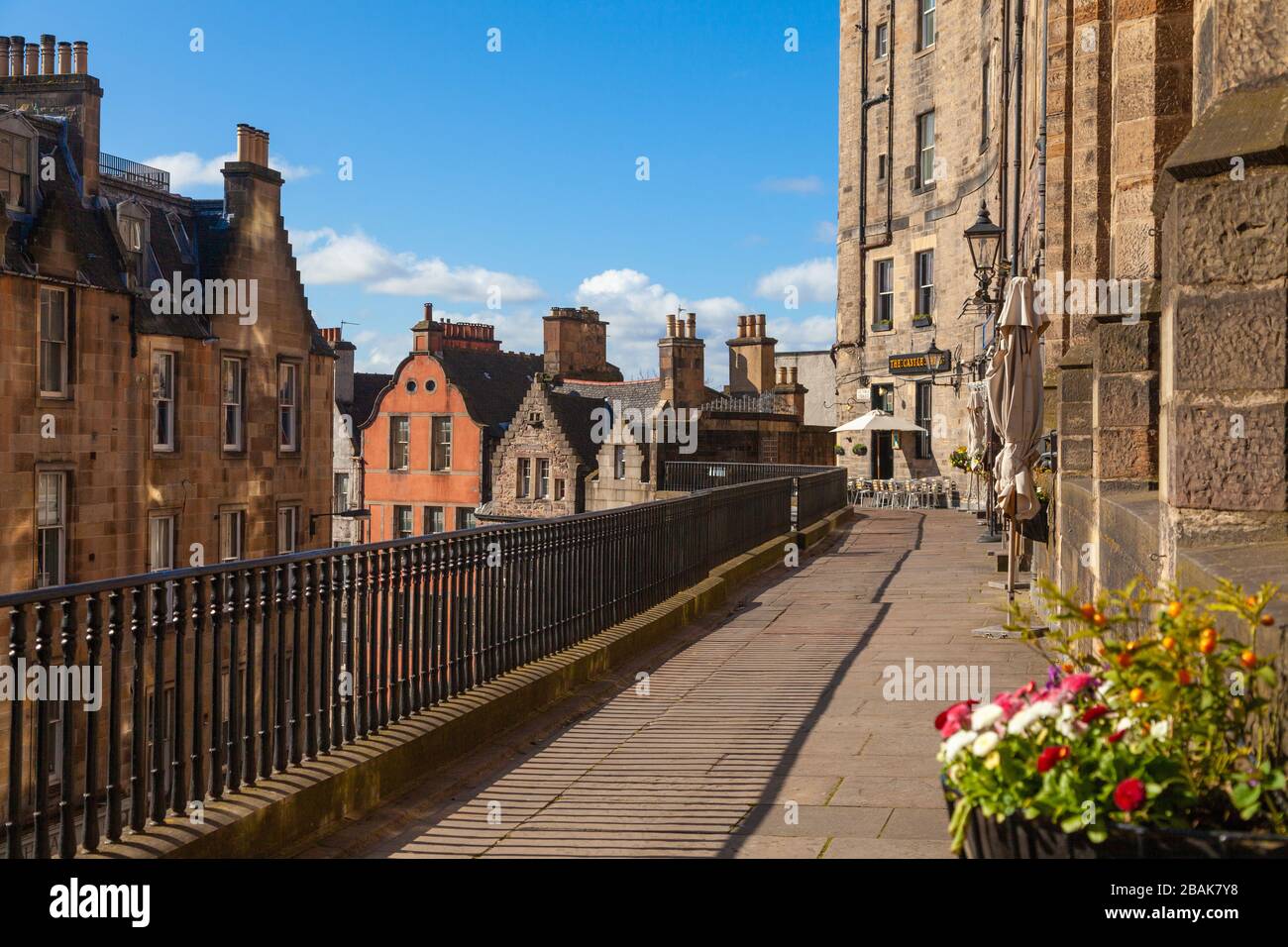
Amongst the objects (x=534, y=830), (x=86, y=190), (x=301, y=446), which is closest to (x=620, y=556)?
(x=534, y=830)

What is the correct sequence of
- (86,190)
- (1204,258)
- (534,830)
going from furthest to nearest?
(86,190) < (534,830) < (1204,258)

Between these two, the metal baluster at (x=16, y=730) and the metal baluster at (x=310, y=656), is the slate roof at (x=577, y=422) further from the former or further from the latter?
the metal baluster at (x=16, y=730)

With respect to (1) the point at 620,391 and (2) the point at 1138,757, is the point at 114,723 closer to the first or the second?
(2) the point at 1138,757

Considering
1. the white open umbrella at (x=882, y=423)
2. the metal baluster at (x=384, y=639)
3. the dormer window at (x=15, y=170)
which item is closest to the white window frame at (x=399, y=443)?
the white open umbrella at (x=882, y=423)

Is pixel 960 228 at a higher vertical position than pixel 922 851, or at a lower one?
higher

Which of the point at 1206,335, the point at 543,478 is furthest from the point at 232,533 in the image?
the point at 1206,335

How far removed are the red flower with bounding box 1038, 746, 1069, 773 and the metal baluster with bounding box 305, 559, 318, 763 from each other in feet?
12.7

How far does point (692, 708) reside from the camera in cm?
841

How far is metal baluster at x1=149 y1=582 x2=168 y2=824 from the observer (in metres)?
4.84

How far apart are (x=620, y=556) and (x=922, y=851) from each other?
6144 millimetres

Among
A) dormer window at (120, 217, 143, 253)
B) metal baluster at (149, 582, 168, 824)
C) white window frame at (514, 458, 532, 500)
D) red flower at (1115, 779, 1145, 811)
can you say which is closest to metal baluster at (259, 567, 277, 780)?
metal baluster at (149, 582, 168, 824)

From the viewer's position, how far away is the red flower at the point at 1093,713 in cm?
312

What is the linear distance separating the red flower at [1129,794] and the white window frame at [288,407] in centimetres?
3117
